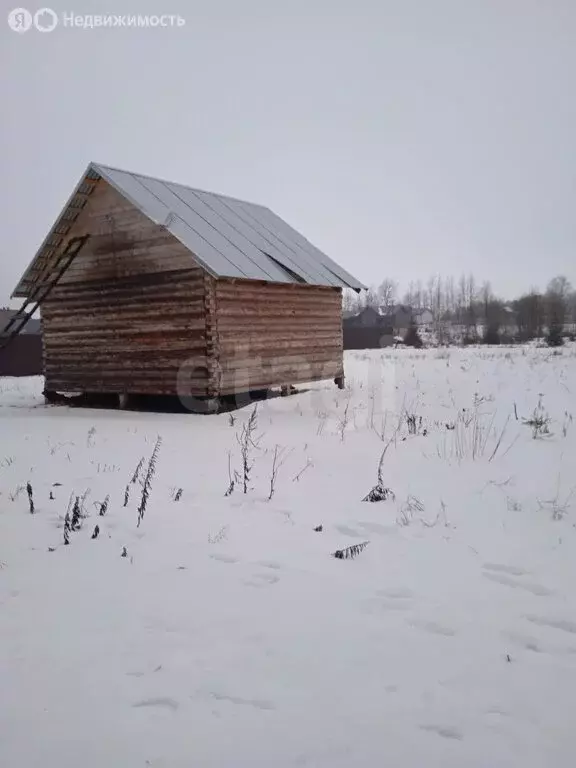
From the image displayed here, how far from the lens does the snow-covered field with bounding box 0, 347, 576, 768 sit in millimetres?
2180

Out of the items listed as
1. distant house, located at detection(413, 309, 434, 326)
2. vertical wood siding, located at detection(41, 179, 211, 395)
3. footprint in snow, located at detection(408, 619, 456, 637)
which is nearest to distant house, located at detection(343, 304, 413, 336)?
distant house, located at detection(413, 309, 434, 326)

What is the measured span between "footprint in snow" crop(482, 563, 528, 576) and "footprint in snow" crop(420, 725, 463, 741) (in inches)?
64.6

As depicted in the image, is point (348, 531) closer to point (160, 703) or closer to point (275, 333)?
point (160, 703)

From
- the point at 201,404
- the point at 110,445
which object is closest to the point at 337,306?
the point at 201,404

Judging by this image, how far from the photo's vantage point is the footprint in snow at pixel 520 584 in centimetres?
337

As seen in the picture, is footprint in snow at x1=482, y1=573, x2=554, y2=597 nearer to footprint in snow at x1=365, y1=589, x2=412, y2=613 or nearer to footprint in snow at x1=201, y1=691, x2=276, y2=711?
footprint in snow at x1=365, y1=589, x2=412, y2=613

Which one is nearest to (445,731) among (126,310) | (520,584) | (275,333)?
(520,584)

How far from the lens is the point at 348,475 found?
6.02 meters

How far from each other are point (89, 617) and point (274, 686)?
125 cm

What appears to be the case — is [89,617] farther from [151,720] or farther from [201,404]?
[201,404]

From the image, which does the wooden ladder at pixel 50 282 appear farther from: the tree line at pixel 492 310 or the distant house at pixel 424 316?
the distant house at pixel 424 316

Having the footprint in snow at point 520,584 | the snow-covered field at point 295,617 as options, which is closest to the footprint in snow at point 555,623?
the snow-covered field at point 295,617

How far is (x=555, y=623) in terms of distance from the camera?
3025 millimetres

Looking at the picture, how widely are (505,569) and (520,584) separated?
0.72ft
